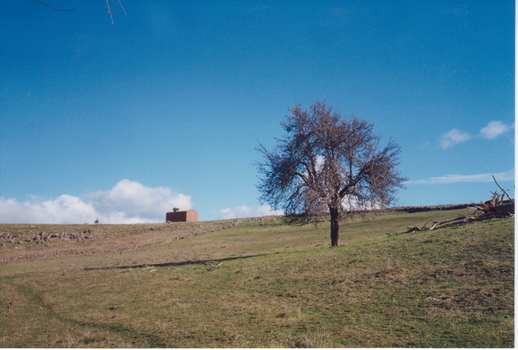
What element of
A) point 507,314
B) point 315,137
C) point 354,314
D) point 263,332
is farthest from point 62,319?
point 315,137

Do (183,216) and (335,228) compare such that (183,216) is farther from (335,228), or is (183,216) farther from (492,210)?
(492,210)

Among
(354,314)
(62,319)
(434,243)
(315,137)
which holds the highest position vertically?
(315,137)

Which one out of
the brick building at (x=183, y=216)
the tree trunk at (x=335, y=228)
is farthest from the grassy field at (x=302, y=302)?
the brick building at (x=183, y=216)

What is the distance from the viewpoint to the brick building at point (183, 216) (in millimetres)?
85188

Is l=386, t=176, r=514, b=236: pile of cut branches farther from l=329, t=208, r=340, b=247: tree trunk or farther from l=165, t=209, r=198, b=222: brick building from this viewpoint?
l=165, t=209, r=198, b=222: brick building

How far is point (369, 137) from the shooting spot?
26.0 metres

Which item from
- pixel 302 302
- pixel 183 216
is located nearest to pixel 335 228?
pixel 302 302

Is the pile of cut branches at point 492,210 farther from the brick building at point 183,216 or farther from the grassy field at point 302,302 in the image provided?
the brick building at point 183,216

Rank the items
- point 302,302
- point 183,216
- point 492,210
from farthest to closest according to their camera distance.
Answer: point 183,216 < point 492,210 < point 302,302

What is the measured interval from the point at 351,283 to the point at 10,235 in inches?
2429

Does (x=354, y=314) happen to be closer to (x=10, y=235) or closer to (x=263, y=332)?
(x=263, y=332)

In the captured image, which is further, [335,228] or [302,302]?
[335,228]

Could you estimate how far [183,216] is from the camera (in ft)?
282

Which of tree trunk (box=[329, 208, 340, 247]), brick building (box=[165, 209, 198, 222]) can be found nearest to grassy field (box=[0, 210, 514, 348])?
tree trunk (box=[329, 208, 340, 247])
